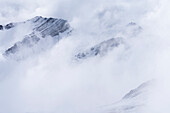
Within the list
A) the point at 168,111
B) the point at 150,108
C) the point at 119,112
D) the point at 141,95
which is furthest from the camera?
the point at 141,95

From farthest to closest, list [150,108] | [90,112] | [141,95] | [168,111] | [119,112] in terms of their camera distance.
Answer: [141,95] → [90,112] → [119,112] → [150,108] → [168,111]

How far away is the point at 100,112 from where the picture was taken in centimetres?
17950

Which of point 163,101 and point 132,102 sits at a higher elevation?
point 132,102

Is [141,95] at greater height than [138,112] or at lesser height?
greater

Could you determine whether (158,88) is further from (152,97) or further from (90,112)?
(90,112)

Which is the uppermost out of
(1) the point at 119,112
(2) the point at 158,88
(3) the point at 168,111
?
(2) the point at 158,88

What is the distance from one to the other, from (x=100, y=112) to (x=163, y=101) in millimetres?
26849

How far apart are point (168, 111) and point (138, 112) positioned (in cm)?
1987

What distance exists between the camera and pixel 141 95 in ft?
654

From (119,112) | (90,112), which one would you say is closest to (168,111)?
(119,112)

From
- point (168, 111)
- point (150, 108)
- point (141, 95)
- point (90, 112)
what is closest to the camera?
point (168, 111)

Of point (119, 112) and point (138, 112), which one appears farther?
point (119, 112)

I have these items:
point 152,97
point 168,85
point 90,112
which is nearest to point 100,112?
point 90,112

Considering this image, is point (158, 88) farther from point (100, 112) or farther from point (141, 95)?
point (100, 112)
